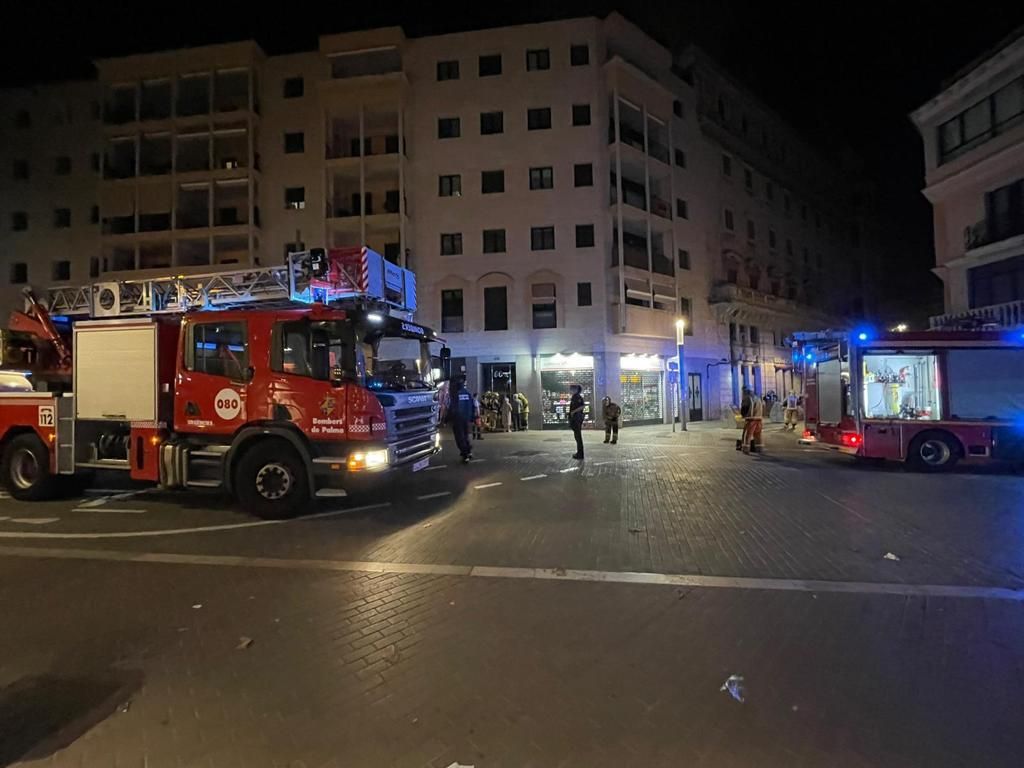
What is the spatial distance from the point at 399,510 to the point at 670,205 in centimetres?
2549

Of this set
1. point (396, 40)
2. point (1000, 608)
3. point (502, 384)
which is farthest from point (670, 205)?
point (1000, 608)

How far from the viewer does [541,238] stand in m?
27.2

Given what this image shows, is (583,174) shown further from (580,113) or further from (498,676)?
(498,676)

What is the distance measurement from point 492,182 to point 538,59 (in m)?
6.08

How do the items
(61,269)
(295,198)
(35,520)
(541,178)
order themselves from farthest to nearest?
(61,269) < (295,198) < (541,178) < (35,520)

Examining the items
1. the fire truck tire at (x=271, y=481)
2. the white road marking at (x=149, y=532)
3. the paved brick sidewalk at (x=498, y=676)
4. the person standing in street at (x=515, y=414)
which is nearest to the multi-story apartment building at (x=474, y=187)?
the person standing in street at (x=515, y=414)

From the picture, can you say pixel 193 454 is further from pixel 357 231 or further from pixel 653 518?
pixel 357 231

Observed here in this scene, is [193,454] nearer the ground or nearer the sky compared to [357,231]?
nearer the ground

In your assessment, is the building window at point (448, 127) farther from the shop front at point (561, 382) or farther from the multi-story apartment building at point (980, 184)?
the multi-story apartment building at point (980, 184)

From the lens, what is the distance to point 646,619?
4.57 m

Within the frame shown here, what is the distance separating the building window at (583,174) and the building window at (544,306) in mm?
4867

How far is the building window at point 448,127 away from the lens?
27906mm

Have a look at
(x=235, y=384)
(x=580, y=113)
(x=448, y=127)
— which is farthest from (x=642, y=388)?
(x=235, y=384)

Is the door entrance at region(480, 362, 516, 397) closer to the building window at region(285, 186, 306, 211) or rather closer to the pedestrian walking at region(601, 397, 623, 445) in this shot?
the pedestrian walking at region(601, 397, 623, 445)
